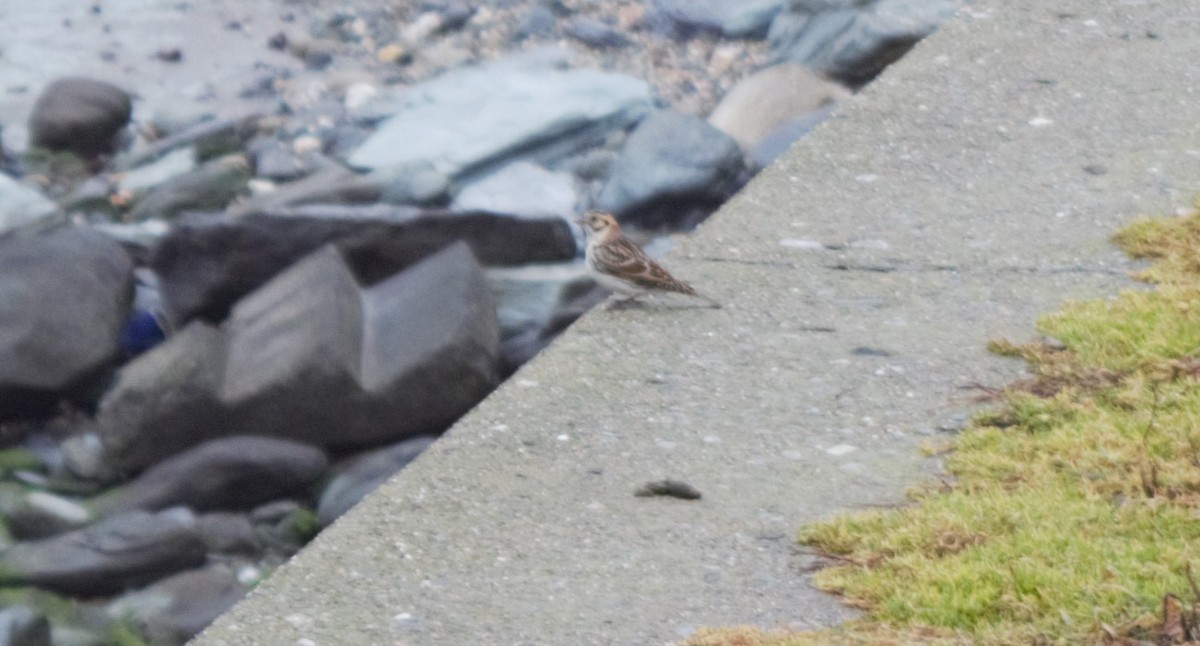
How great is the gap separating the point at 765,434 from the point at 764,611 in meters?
0.77

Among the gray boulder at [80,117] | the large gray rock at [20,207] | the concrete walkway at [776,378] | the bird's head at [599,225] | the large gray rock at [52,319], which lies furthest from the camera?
the gray boulder at [80,117]

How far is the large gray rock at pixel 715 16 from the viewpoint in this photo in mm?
11195

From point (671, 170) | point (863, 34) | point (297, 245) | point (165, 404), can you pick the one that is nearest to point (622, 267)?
point (165, 404)

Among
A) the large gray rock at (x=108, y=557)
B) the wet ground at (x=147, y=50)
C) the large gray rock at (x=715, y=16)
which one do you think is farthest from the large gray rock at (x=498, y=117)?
the large gray rock at (x=108, y=557)

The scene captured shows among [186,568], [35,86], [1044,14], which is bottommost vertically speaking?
[35,86]

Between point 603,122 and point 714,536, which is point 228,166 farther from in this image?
point 714,536

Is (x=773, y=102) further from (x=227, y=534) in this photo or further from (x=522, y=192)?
(x=227, y=534)

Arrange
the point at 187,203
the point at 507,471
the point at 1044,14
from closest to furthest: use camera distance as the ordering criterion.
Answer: the point at 507,471
the point at 1044,14
the point at 187,203

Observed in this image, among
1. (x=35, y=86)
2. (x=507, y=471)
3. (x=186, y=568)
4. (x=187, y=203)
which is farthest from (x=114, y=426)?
(x=35, y=86)

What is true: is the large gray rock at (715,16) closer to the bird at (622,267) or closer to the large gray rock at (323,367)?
the large gray rock at (323,367)

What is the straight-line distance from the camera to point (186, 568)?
624 cm

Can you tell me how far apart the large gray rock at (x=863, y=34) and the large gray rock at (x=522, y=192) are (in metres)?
1.57

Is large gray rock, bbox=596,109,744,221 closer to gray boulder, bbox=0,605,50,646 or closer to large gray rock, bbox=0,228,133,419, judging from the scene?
large gray rock, bbox=0,228,133,419

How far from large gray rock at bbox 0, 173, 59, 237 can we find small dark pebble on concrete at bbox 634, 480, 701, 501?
19.4 ft
